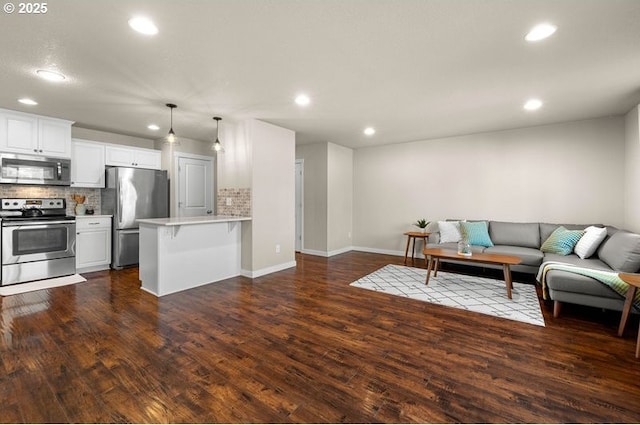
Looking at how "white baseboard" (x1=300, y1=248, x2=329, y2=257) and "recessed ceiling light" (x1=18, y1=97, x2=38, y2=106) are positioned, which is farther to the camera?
"white baseboard" (x1=300, y1=248, x2=329, y2=257)

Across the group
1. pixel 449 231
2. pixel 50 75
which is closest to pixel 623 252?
pixel 449 231

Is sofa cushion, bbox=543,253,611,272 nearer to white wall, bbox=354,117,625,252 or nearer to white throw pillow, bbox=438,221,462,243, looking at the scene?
white wall, bbox=354,117,625,252

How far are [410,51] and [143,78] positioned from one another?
2673 mm

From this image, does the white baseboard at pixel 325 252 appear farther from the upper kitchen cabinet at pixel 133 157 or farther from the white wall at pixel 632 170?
the white wall at pixel 632 170

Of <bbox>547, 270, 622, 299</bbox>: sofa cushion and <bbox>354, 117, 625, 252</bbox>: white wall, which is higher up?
<bbox>354, 117, 625, 252</bbox>: white wall

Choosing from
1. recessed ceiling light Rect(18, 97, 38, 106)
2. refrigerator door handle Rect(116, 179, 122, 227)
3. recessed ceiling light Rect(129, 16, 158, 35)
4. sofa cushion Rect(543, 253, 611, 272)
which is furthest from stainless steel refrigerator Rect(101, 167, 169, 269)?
sofa cushion Rect(543, 253, 611, 272)

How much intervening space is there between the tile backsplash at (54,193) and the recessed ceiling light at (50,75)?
8.25 ft

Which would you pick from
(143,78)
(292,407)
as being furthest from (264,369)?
(143,78)

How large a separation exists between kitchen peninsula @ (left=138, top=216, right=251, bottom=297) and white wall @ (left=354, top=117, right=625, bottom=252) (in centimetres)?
342

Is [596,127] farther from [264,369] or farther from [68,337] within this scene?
[68,337]

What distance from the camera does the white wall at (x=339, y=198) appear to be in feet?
20.5

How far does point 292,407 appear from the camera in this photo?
1.62 meters

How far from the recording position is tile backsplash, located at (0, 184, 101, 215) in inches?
169

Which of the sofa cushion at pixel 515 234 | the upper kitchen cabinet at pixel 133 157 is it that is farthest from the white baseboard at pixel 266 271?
the sofa cushion at pixel 515 234
